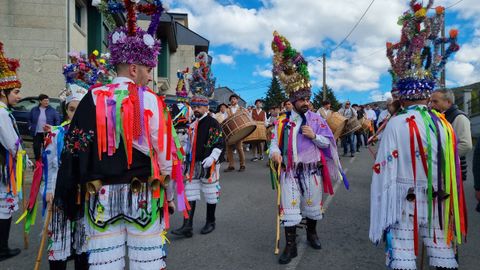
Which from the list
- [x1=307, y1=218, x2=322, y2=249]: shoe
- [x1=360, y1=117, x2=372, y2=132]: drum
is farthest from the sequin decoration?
[x1=360, y1=117, x2=372, y2=132]: drum

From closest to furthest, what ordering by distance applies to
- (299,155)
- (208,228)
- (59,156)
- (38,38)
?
(59,156)
(299,155)
(208,228)
(38,38)

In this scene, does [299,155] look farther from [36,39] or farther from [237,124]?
[36,39]

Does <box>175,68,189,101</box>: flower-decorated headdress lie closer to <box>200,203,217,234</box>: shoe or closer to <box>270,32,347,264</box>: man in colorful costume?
<box>200,203,217,234</box>: shoe

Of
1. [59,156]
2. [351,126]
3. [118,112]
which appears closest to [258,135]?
[351,126]

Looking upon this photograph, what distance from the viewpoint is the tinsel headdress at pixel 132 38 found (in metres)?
2.53

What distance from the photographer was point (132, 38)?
2543 mm

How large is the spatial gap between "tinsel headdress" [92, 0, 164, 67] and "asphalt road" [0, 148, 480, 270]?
2.37 meters

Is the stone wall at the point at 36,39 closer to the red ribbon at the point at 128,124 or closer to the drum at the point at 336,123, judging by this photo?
the drum at the point at 336,123

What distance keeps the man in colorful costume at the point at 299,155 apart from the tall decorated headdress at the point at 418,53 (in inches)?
40.9

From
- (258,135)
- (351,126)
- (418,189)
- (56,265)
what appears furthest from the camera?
(351,126)

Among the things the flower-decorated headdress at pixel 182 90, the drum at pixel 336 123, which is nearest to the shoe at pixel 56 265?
the flower-decorated headdress at pixel 182 90

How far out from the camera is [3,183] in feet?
13.6

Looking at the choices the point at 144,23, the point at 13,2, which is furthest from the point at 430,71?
the point at 144,23

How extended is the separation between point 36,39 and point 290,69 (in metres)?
12.5
